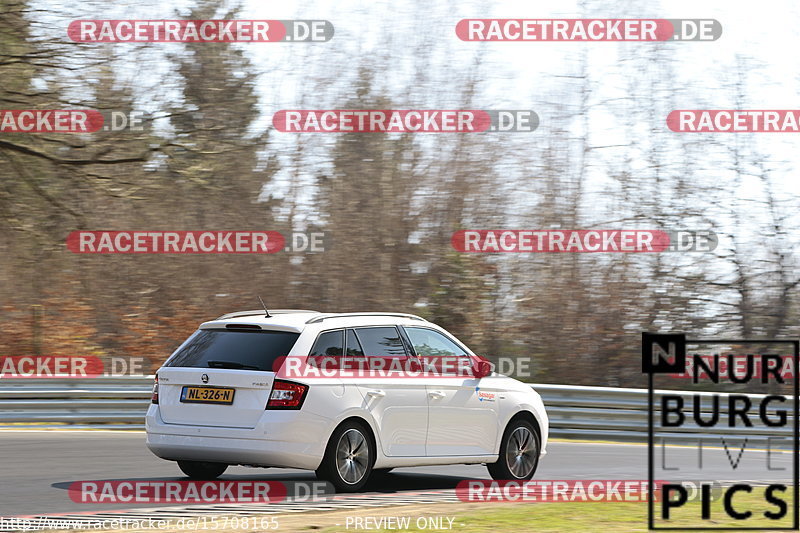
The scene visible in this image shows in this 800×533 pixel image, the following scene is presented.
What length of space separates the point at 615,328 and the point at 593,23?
676cm

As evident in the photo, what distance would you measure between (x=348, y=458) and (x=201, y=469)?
5.45 feet

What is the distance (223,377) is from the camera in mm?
11055

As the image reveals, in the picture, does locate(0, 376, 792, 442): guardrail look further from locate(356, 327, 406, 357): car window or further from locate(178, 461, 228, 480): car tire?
locate(178, 461, 228, 480): car tire

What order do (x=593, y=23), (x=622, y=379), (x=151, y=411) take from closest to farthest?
(x=151, y=411), (x=622, y=379), (x=593, y=23)

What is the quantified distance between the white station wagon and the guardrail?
21.9ft

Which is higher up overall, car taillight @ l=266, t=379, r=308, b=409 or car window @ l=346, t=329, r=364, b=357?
car window @ l=346, t=329, r=364, b=357

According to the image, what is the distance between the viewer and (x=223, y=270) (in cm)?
2873

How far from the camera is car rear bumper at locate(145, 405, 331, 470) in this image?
10.7 meters

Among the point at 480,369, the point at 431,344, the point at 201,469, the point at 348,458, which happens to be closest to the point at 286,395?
the point at 348,458

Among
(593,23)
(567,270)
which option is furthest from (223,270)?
(593,23)

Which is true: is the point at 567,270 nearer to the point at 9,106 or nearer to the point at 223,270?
the point at 223,270

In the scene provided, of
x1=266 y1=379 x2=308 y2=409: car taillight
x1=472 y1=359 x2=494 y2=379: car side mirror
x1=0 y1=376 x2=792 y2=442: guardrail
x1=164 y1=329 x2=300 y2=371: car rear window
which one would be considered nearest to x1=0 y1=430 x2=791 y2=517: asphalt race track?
x1=0 y1=376 x2=792 y2=442: guardrail

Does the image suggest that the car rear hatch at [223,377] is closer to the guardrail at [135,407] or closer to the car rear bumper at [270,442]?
the car rear bumper at [270,442]

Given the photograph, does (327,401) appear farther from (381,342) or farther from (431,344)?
(431,344)
